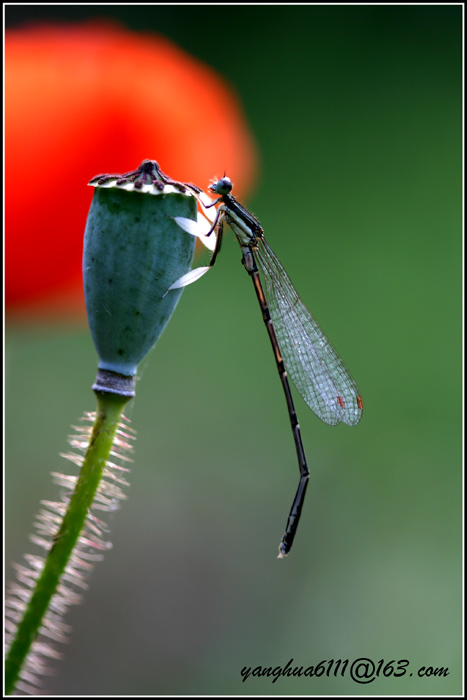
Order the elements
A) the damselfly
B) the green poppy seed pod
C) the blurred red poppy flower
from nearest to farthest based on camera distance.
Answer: the green poppy seed pod
the blurred red poppy flower
the damselfly

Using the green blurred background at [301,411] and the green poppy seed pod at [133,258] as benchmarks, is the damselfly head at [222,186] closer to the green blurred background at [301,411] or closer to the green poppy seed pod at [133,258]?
the green blurred background at [301,411]

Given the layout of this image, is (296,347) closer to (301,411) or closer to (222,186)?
(222,186)

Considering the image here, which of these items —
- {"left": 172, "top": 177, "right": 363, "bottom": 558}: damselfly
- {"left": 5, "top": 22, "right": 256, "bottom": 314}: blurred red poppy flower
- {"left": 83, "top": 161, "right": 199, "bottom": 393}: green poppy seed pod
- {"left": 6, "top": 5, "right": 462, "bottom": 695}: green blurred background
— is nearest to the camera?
{"left": 83, "top": 161, "right": 199, "bottom": 393}: green poppy seed pod

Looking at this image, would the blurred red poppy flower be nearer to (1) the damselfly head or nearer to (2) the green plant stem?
(1) the damselfly head

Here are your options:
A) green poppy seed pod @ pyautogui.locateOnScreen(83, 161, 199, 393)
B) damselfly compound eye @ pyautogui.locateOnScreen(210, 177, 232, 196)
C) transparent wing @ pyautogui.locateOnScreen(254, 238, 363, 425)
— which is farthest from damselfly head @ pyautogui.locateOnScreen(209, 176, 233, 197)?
green poppy seed pod @ pyautogui.locateOnScreen(83, 161, 199, 393)

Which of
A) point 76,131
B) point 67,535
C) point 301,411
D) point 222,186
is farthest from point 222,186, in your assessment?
point 301,411

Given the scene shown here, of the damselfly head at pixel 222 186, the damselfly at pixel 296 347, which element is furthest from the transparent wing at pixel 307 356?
the damselfly head at pixel 222 186
